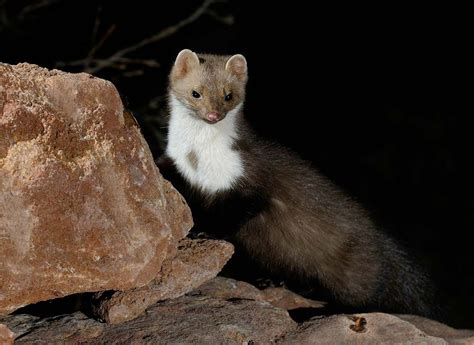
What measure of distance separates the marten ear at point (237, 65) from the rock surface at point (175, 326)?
133cm

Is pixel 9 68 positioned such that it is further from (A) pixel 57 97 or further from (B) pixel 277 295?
(B) pixel 277 295

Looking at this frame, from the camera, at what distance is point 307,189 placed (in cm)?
467

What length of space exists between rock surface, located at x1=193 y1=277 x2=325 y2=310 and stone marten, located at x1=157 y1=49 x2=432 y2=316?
315 mm

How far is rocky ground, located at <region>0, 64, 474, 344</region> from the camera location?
303 centimetres

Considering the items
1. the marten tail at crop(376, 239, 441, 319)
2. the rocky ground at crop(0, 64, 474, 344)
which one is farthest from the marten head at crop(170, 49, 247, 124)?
the marten tail at crop(376, 239, 441, 319)

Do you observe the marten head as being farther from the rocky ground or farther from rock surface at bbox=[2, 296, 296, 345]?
rock surface at bbox=[2, 296, 296, 345]

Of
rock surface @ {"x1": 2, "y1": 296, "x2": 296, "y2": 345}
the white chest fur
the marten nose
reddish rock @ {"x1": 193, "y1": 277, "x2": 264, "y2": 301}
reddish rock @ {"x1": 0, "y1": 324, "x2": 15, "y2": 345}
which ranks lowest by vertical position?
reddish rock @ {"x1": 193, "y1": 277, "x2": 264, "y2": 301}

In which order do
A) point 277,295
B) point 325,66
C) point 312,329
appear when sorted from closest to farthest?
point 312,329
point 277,295
point 325,66

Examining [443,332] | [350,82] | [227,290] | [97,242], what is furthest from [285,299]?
[350,82]

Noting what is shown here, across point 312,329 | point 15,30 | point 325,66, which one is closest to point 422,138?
point 325,66

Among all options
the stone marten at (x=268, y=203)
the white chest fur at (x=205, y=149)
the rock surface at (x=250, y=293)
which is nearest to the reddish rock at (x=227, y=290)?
the rock surface at (x=250, y=293)

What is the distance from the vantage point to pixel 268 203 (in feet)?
14.9

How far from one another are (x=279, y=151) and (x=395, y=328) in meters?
1.49

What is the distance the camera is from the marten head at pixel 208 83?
414 centimetres
